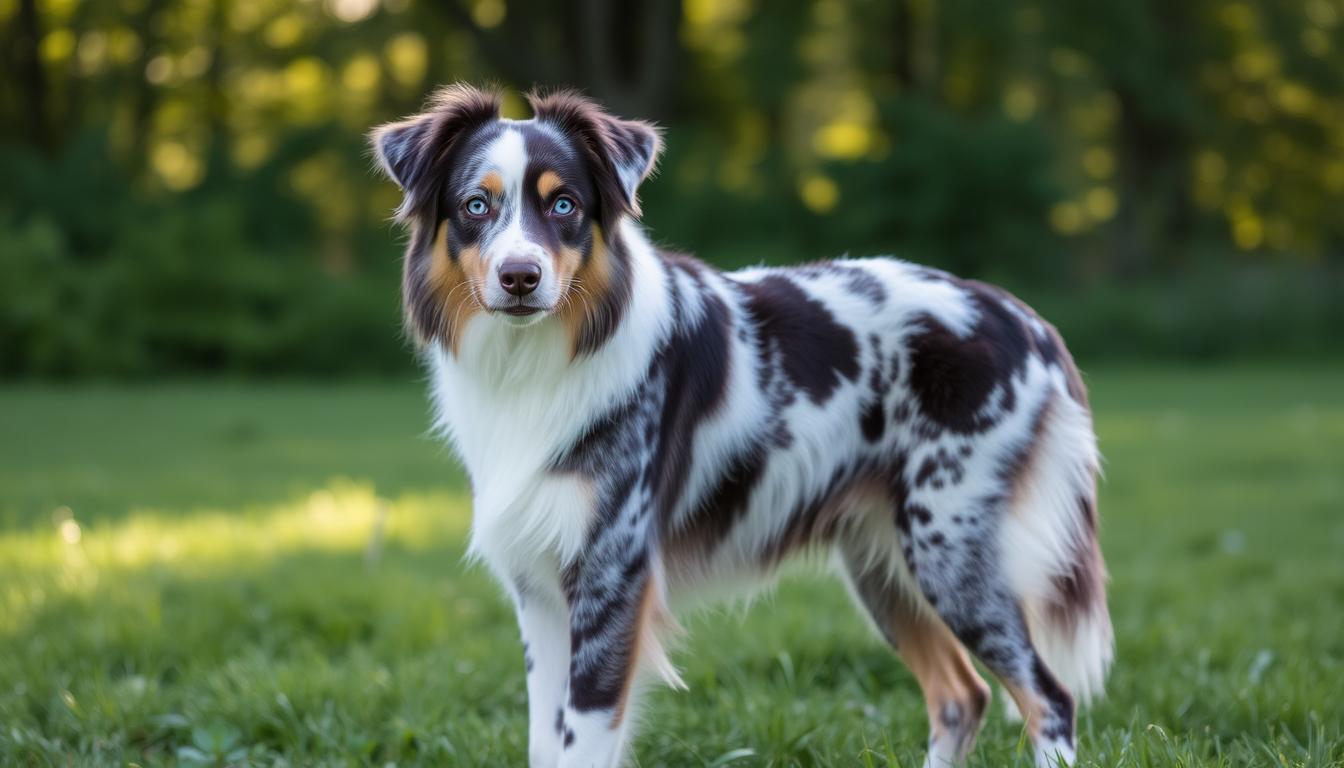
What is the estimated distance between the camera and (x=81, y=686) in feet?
14.9

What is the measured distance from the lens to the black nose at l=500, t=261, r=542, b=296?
3305 mm

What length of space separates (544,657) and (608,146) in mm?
1557

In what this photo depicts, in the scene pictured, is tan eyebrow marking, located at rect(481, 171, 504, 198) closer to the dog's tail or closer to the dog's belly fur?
the dog's belly fur

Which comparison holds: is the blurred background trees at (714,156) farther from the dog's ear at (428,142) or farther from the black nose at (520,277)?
the black nose at (520,277)

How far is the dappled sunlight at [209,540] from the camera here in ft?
20.1

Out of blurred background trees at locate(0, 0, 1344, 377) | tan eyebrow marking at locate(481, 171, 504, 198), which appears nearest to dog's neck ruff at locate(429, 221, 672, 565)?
tan eyebrow marking at locate(481, 171, 504, 198)

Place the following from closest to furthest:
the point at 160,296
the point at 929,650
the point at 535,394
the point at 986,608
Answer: the point at 535,394 → the point at 986,608 → the point at 929,650 → the point at 160,296

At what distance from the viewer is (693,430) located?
3.72 metres

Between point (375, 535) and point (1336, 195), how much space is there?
2762cm

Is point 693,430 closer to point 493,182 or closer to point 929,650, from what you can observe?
point 493,182

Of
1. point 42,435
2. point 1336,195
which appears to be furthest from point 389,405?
point 1336,195

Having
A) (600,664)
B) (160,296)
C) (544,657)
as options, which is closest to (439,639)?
(544,657)

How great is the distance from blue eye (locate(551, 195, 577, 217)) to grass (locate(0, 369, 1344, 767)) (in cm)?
174

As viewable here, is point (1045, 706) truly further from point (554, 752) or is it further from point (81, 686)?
point (81, 686)
